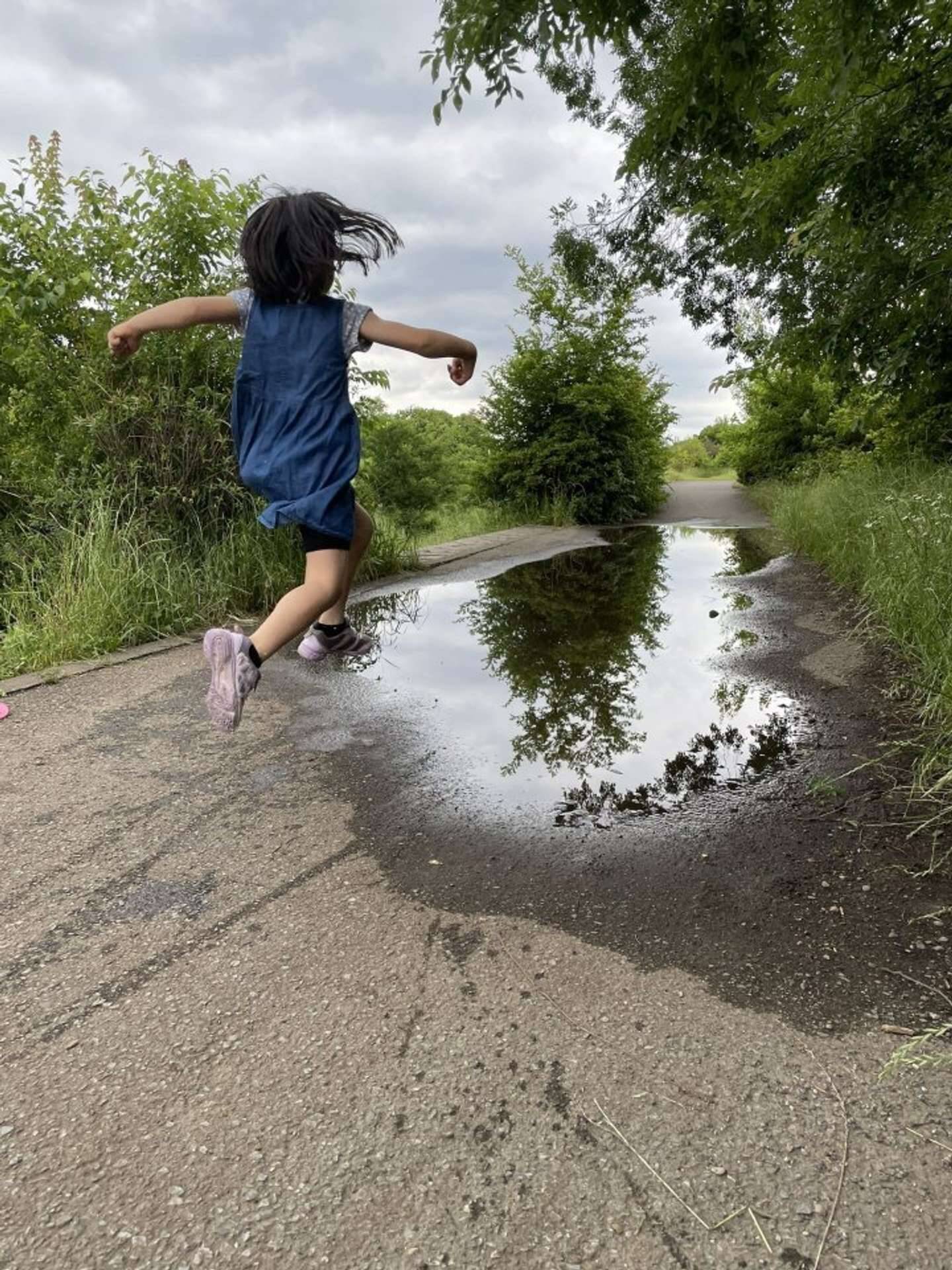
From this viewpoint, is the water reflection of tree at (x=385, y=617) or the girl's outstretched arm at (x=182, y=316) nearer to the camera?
the girl's outstretched arm at (x=182, y=316)

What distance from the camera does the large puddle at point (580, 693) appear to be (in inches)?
118

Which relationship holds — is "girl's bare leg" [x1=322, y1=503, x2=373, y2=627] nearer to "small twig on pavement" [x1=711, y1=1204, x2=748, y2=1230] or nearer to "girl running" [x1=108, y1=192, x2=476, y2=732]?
"girl running" [x1=108, y1=192, x2=476, y2=732]

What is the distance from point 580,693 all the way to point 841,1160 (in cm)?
288

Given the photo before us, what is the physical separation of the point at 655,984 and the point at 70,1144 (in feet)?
3.99

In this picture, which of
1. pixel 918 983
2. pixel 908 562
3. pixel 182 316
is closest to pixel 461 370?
pixel 182 316

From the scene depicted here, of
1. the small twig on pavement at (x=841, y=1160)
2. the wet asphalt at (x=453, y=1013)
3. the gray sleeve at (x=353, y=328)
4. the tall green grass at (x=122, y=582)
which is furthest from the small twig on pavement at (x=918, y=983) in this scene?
the tall green grass at (x=122, y=582)

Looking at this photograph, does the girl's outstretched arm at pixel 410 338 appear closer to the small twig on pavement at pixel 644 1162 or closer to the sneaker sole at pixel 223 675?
the sneaker sole at pixel 223 675

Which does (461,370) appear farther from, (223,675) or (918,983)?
(918,983)

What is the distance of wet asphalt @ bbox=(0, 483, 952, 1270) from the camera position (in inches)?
48.1

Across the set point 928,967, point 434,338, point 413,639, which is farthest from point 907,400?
point 928,967

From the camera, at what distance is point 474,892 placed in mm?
2184

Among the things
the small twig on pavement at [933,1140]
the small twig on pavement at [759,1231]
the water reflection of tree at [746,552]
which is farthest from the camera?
the water reflection of tree at [746,552]

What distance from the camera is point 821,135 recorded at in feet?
16.2

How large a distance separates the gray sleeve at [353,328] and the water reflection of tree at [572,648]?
171 centimetres
